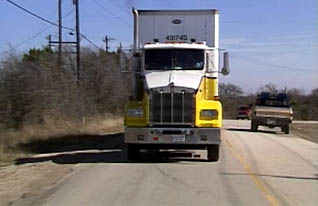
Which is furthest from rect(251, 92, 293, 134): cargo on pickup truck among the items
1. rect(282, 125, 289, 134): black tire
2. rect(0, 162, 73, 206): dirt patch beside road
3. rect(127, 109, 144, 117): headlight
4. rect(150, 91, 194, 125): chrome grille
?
rect(0, 162, 73, 206): dirt patch beside road

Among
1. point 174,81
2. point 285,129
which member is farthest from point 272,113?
point 174,81

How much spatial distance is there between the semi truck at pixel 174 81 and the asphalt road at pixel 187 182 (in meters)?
0.77

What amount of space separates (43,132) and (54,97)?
10.1ft

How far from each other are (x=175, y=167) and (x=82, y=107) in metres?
22.2

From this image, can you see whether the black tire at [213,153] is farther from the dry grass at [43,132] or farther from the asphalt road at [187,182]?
the dry grass at [43,132]

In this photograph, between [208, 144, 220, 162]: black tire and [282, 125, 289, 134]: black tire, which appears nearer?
[208, 144, 220, 162]: black tire

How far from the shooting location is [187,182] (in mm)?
13805

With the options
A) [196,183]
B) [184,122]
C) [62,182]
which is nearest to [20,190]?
[62,182]

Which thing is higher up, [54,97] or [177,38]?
[177,38]

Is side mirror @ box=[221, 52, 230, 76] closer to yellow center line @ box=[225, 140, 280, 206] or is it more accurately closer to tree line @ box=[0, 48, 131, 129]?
yellow center line @ box=[225, 140, 280, 206]

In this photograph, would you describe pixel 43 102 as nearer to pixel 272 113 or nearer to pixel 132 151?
pixel 132 151

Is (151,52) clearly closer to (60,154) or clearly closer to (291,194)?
(60,154)

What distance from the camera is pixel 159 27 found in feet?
67.8

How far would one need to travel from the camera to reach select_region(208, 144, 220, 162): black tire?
18.1m
